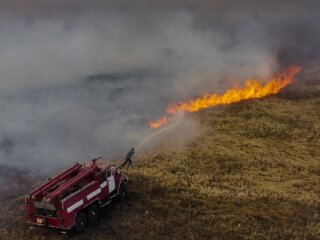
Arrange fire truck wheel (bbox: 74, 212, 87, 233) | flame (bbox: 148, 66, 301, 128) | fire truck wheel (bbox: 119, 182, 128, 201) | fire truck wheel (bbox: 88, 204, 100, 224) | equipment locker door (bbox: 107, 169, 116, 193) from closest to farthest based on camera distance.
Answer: fire truck wheel (bbox: 74, 212, 87, 233) → fire truck wheel (bbox: 88, 204, 100, 224) → equipment locker door (bbox: 107, 169, 116, 193) → fire truck wheel (bbox: 119, 182, 128, 201) → flame (bbox: 148, 66, 301, 128)

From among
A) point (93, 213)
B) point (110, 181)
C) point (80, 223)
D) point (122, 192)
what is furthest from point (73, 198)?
point (122, 192)

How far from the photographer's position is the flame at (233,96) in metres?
37.3

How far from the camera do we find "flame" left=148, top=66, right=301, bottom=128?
37.3 metres

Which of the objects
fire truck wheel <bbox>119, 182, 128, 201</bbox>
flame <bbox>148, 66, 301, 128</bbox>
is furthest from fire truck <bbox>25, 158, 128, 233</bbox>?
flame <bbox>148, 66, 301, 128</bbox>

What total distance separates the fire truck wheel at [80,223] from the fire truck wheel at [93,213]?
26 centimetres

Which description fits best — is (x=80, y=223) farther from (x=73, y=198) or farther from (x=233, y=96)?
(x=233, y=96)

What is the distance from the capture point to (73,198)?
55.2 ft

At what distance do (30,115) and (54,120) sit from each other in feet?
10.6

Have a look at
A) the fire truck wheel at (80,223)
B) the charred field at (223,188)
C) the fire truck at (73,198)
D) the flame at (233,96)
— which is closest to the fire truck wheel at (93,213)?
the fire truck at (73,198)

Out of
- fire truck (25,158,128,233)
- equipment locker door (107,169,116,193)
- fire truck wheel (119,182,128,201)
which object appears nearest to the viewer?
fire truck (25,158,128,233)

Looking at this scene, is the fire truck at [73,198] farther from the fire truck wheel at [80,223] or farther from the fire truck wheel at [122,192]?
the fire truck wheel at [122,192]

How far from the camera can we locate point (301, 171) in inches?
987

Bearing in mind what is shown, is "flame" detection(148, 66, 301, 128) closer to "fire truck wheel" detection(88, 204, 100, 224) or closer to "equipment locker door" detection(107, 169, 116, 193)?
"equipment locker door" detection(107, 169, 116, 193)

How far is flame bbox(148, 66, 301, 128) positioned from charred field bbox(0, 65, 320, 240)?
284cm
